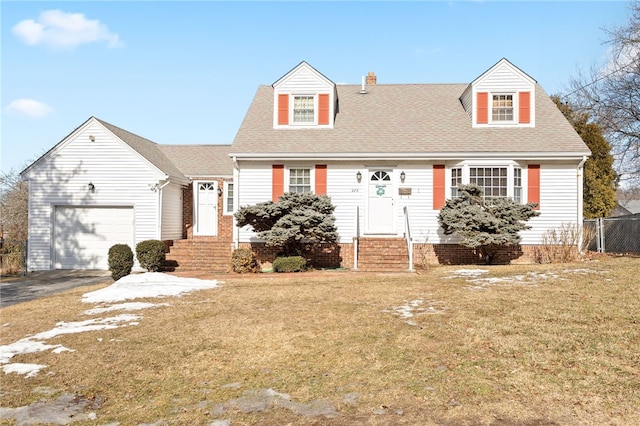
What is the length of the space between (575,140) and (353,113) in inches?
316

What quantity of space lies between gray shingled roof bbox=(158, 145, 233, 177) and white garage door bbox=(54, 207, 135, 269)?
334 centimetres

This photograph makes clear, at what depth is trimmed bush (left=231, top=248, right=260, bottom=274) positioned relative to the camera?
523 inches

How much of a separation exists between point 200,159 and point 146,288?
962 cm

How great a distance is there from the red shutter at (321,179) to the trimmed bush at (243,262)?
3.41 metres

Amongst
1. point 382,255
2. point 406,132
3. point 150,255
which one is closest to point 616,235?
point 406,132

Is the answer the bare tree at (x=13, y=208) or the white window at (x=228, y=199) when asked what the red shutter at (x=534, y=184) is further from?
the bare tree at (x=13, y=208)

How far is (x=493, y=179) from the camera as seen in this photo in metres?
14.6

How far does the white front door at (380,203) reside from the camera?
49.4ft

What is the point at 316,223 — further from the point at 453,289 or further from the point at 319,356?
the point at 319,356

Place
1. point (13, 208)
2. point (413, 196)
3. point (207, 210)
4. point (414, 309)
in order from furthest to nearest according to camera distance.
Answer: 1. point (13, 208)
2. point (207, 210)
3. point (413, 196)
4. point (414, 309)

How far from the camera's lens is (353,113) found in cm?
1705

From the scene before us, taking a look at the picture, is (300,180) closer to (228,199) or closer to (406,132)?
(228,199)

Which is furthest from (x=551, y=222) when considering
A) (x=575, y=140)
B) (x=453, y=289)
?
(x=453, y=289)

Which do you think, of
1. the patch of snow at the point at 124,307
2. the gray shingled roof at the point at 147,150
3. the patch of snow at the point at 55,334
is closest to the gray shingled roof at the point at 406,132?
the gray shingled roof at the point at 147,150
